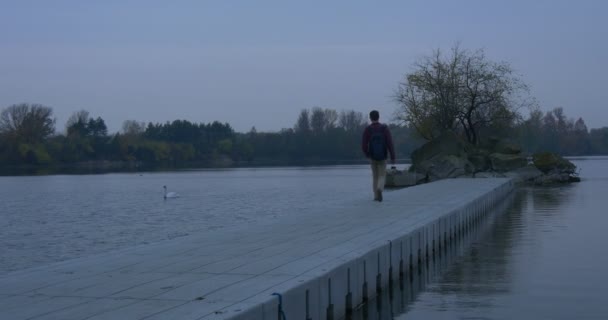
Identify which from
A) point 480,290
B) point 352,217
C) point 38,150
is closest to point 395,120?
point 352,217

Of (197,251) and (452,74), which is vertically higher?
(452,74)

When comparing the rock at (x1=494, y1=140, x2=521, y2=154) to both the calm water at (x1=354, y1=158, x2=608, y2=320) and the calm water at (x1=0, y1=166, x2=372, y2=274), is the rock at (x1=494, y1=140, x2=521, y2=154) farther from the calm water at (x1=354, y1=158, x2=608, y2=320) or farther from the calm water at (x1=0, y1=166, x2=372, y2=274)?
the calm water at (x1=354, y1=158, x2=608, y2=320)

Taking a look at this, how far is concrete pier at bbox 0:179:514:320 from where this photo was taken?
6.60 metres

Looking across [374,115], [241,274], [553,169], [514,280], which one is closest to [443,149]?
[553,169]

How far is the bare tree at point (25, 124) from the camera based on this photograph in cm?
11000

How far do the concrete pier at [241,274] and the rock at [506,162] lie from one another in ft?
102

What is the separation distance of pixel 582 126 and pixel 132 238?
14822 centimetres

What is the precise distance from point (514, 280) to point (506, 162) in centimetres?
3498

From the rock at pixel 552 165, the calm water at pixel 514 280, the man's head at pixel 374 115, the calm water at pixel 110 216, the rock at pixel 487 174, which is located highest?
the man's head at pixel 374 115

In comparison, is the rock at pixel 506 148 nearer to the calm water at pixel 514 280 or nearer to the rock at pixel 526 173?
the rock at pixel 526 173

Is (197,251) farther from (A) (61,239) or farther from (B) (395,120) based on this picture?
(B) (395,120)

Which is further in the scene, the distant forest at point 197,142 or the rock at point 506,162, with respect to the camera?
the distant forest at point 197,142

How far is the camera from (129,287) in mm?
7508

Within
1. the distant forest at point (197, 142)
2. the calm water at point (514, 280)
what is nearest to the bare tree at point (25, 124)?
→ the distant forest at point (197, 142)
